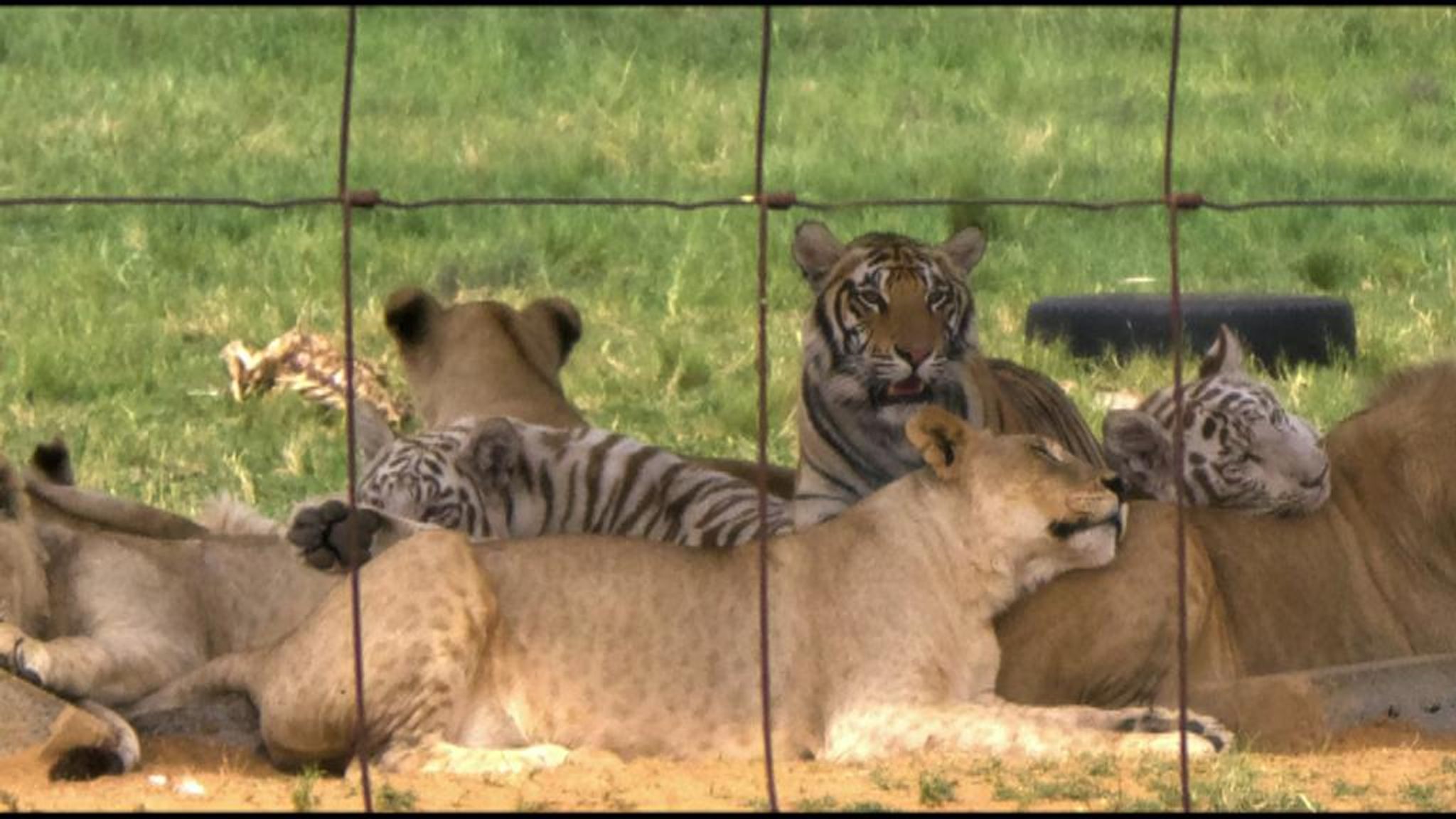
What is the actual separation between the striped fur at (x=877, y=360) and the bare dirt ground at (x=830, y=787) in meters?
1.55

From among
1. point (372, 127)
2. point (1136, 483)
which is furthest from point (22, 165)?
point (1136, 483)

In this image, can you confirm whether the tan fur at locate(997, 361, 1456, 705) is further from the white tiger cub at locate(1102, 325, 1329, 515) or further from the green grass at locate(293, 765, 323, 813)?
the green grass at locate(293, 765, 323, 813)

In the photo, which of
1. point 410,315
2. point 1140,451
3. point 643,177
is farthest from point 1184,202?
point 643,177

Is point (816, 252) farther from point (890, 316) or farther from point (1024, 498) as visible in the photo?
point (1024, 498)

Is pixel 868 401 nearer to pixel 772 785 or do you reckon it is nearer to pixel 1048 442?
pixel 1048 442

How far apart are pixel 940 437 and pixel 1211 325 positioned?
4.91 metres

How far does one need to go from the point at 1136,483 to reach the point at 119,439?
13.6 ft

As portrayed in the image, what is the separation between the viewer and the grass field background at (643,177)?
11.6m

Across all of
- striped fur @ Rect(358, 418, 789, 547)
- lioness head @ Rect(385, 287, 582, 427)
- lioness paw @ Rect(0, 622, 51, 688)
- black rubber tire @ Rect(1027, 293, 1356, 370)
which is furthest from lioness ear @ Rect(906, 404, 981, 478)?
black rubber tire @ Rect(1027, 293, 1356, 370)

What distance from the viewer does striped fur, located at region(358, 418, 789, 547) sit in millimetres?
8062

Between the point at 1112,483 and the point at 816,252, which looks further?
the point at 816,252

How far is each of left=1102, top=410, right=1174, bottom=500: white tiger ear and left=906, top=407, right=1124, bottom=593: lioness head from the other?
664 millimetres

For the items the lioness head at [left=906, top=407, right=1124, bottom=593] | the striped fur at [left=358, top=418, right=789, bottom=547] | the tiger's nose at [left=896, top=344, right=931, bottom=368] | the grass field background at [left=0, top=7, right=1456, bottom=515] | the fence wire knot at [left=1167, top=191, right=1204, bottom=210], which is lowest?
the grass field background at [left=0, top=7, right=1456, bottom=515]

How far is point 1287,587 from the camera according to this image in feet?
25.2
